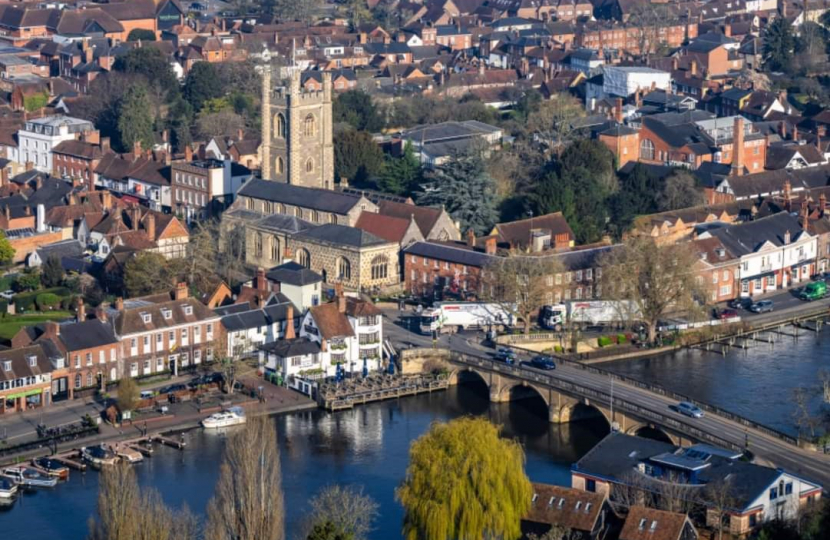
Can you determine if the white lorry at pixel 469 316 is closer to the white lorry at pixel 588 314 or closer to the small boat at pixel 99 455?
the white lorry at pixel 588 314

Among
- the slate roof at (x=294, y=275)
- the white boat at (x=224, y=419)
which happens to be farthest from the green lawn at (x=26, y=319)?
the white boat at (x=224, y=419)

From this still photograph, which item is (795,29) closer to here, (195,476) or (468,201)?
(468,201)

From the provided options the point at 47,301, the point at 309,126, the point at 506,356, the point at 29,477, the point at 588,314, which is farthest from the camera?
the point at 309,126

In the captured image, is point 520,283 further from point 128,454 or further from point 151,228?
point 128,454

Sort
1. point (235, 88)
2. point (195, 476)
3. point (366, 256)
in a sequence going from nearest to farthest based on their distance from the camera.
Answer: point (195, 476)
point (366, 256)
point (235, 88)

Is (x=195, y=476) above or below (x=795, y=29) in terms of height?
below

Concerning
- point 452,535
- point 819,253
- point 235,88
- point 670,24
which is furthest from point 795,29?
point 452,535

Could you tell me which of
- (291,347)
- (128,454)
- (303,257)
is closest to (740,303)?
(303,257)

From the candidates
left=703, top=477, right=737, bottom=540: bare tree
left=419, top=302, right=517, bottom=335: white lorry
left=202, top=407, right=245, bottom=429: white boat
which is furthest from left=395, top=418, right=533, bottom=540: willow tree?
left=419, top=302, right=517, bottom=335: white lorry
